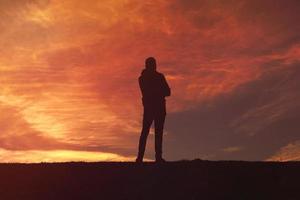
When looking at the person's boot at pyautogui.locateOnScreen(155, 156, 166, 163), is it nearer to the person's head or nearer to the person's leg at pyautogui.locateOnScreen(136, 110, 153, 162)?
the person's leg at pyautogui.locateOnScreen(136, 110, 153, 162)

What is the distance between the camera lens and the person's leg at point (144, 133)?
2081 centimetres

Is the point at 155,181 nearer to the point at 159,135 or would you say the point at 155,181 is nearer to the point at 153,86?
the point at 159,135

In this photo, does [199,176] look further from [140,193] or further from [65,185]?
[65,185]

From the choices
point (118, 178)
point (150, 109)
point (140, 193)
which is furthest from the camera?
point (150, 109)

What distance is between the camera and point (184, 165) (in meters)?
20.1

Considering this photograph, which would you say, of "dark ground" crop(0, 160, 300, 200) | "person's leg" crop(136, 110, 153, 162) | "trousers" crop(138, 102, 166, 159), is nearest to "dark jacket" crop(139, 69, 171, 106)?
"trousers" crop(138, 102, 166, 159)

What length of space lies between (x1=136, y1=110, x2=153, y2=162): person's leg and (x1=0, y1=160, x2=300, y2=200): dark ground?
0.71 meters

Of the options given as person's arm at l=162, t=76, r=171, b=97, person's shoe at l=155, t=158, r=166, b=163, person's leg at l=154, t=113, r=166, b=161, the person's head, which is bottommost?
person's shoe at l=155, t=158, r=166, b=163

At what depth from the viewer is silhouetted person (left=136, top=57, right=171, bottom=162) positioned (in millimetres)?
20562

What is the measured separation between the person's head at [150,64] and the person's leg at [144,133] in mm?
1578

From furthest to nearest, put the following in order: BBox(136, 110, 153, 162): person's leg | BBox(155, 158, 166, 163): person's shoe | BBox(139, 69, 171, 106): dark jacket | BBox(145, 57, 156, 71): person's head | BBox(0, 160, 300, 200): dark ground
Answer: BBox(136, 110, 153, 162): person's leg
BBox(155, 158, 166, 163): person's shoe
BBox(139, 69, 171, 106): dark jacket
BBox(145, 57, 156, 71): person's head
BBox(0, 160, 300, 200): dark ground

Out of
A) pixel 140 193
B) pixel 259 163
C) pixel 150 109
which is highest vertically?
pixel 150 109

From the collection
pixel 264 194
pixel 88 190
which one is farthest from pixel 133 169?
pixel 264 194

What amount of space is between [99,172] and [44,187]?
6.78 ft
